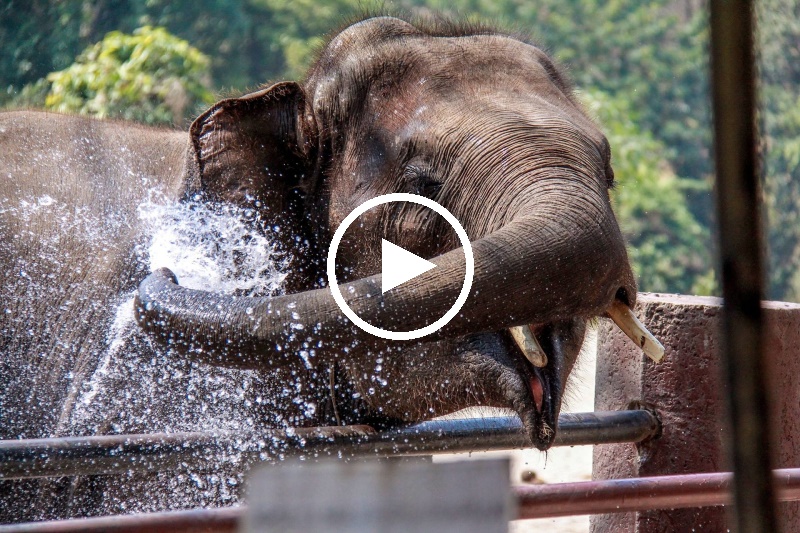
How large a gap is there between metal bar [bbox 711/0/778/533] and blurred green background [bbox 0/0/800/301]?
6.73 feet

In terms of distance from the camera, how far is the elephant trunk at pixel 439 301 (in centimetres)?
163

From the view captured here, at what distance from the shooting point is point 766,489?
0.55 m

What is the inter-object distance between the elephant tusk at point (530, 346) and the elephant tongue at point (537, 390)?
56 millimetres

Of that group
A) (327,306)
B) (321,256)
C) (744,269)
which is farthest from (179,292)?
(744,269)

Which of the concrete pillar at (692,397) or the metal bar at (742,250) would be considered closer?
the metal bar at (742,250)

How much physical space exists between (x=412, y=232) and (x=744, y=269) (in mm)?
1634

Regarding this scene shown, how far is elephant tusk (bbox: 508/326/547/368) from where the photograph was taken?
1863 mm

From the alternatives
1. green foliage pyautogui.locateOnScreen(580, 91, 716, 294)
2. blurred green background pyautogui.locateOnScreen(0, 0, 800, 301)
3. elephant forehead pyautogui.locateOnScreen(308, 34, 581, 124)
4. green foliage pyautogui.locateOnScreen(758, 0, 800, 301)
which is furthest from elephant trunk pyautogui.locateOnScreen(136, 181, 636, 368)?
green foliage pyautogui.locateOnScreen(758, 0, 800, 301)

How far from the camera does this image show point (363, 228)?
7.47 feet

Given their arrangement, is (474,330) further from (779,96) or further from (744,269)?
(779,96)

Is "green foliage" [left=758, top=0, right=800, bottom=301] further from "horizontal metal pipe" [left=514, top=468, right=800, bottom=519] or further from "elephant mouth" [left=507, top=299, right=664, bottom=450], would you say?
"horizontal metal pipe" [left=514, top=468, right=800, bottom=519]

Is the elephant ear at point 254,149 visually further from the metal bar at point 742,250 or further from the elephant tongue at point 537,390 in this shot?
the metal bar at point 742,250

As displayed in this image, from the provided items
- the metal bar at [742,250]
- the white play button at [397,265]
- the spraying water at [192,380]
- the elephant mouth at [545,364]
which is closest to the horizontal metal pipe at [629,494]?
the elephant mouth at [545,364]

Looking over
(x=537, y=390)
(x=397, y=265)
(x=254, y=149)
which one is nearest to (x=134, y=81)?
(x=254, y=149)
